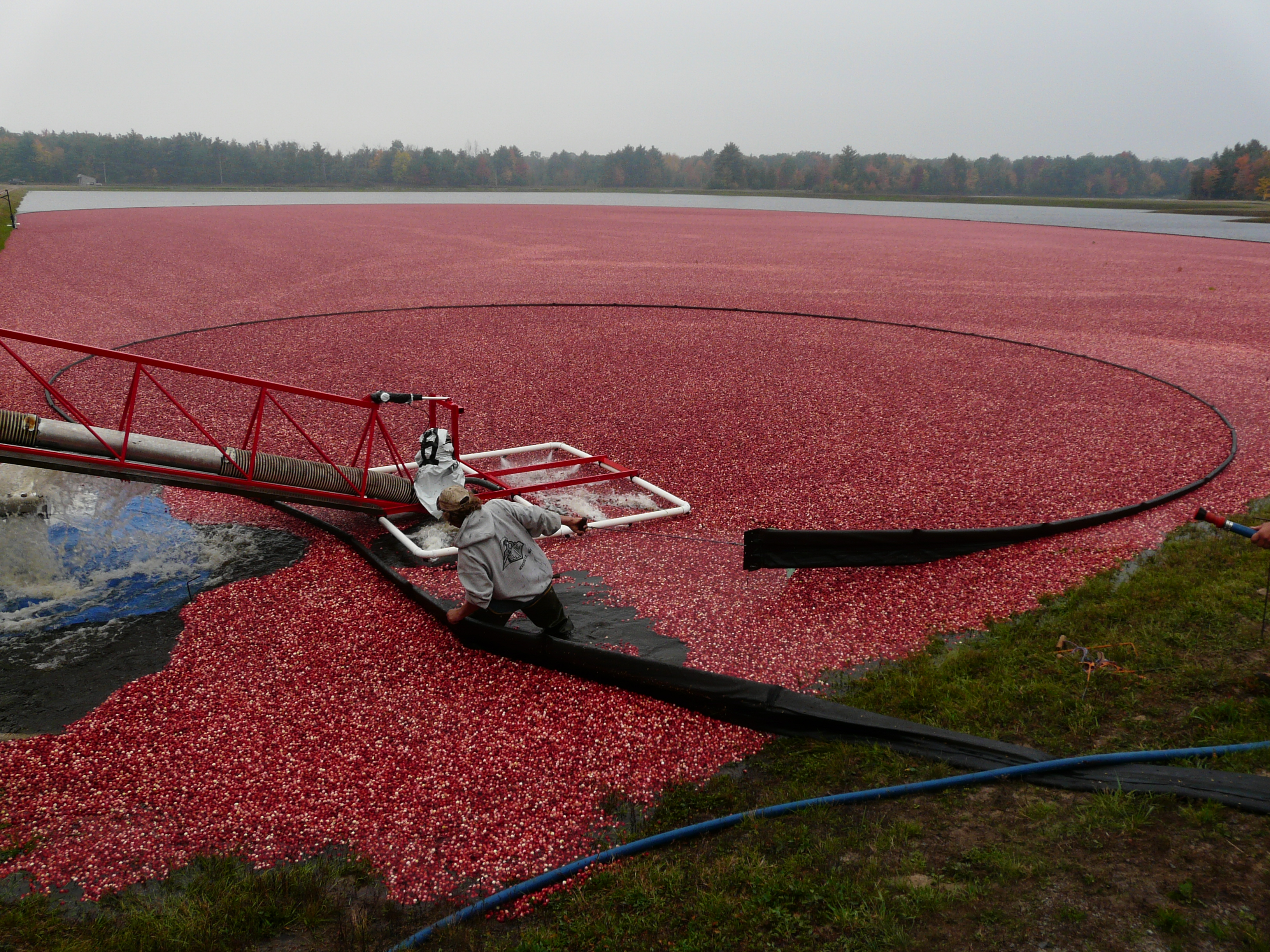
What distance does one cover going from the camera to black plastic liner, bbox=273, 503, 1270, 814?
4617 millimetres

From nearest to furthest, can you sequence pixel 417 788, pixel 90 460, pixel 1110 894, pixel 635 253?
pixel 1110 894 → pixel 417 788 → pixel 90 460 → pixel 635 253

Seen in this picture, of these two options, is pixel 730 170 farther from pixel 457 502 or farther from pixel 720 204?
pixel 457 502

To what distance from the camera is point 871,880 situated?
4211 millimetres

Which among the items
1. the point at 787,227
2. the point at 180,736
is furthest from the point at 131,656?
the point at 787,227

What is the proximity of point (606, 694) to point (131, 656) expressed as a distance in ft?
12.0

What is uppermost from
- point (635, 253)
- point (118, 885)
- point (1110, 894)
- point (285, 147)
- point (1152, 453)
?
point (285, 147)

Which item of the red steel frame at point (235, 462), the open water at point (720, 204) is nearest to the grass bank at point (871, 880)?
the red steel frame at point (235, 462)

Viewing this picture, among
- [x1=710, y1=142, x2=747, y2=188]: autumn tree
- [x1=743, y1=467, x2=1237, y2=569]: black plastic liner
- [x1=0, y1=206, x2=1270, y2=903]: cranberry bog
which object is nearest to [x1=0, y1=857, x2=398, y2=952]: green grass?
[x1=0, y1=206, x2=1270, y2=903]: cranberry bog

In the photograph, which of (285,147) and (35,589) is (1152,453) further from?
(285,147)

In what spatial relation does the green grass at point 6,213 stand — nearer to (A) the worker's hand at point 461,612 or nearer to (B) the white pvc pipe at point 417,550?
(B) the white pvc pipe at point 417,550

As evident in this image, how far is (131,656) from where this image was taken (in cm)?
657

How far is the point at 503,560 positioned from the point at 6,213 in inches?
2283

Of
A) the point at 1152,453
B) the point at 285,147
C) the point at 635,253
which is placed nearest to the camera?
the point at 1152,453

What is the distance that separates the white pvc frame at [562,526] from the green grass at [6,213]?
31.7 meters
